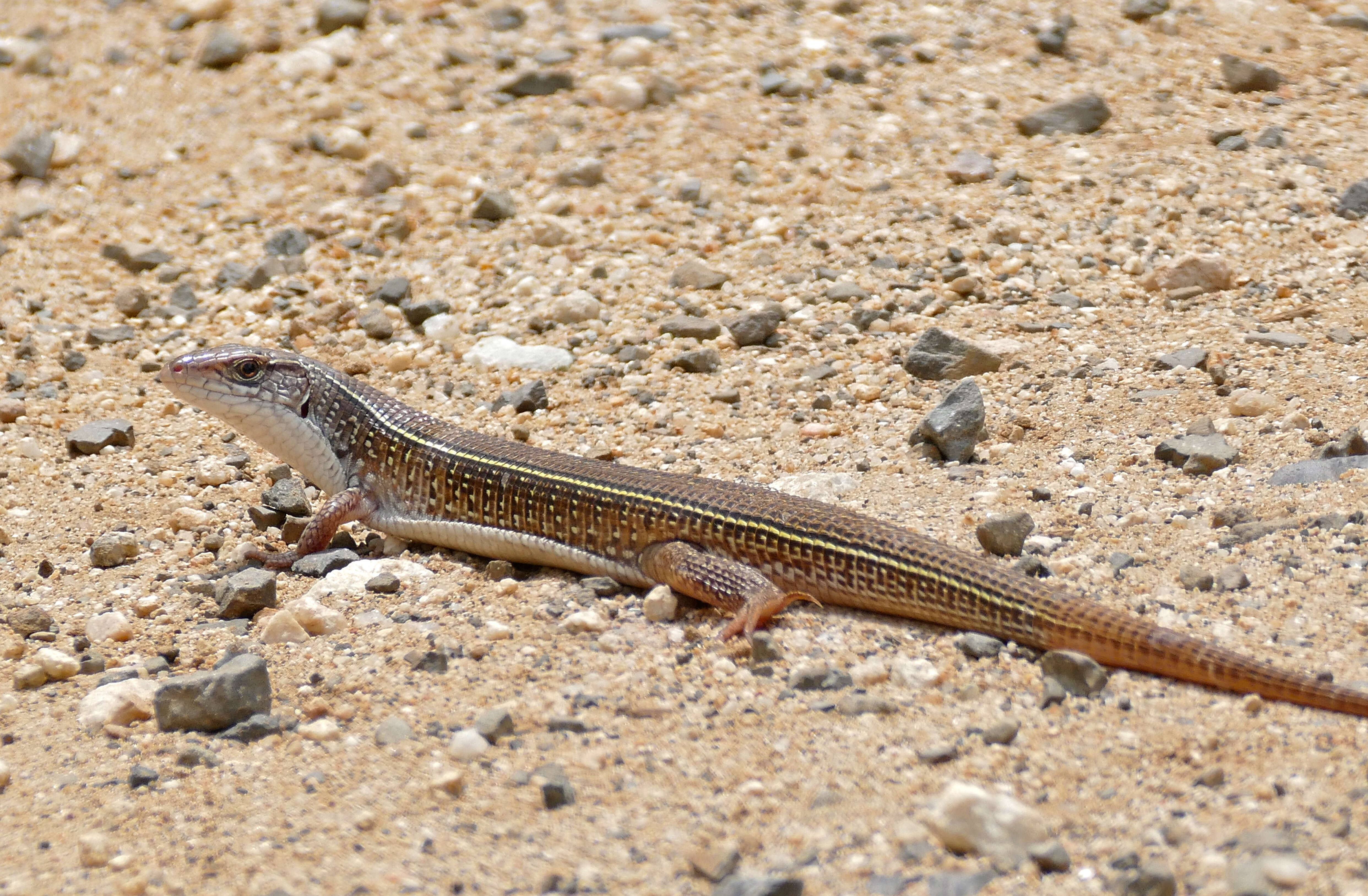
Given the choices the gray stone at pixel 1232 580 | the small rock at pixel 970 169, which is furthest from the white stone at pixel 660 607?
the small rock at pixel 970 169

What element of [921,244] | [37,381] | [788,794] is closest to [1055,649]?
[788,794]

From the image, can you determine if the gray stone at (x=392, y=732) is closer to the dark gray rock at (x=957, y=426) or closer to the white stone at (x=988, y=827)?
the white stone at (x=988, y=827)

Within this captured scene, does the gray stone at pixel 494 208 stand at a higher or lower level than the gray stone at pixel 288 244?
higher

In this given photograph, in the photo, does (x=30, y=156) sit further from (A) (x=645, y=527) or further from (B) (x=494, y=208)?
(A) (x=645, y=527)

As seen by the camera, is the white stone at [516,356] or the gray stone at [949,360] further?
the white stone at [516,356]

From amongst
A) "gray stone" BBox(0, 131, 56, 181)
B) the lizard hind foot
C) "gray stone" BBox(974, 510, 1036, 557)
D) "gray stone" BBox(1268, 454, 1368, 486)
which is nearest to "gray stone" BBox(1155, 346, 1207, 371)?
"gray stone" BBox(1268, 454, 1368, 486)

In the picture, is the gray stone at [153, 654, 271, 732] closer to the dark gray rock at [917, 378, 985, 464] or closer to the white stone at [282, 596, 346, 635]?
the white stone at [282, 596, 346, 635]

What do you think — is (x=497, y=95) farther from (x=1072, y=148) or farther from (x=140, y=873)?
(x=140, y=873)

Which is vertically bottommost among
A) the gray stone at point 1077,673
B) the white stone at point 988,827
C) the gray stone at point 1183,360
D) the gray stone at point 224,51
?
the gray stone at point 1183,360

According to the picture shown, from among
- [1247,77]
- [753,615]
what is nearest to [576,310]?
[753,615]
